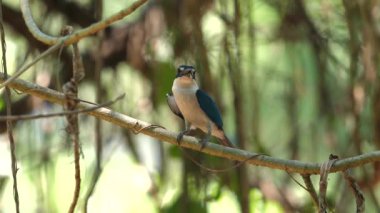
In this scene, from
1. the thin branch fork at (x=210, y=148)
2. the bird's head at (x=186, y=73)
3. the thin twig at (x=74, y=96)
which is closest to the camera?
the thin twig at (x=74, y=96)

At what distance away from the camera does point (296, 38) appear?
500cm

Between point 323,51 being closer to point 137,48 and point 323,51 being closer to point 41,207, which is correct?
point 137,48

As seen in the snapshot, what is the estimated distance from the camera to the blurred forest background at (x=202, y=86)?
13.6 feet

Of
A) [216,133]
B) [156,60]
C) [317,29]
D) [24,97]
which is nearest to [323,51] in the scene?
[317,29]

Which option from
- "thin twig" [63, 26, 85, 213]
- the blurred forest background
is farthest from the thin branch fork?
the blurred forest background

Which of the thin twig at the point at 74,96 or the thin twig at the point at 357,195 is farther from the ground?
the thin twig at the point at 74,96

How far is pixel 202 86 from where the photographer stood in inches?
167

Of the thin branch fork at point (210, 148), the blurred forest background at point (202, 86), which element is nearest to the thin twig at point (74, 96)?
the thin branch fork at point (210, 148)

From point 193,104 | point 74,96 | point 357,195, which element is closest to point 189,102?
point 193,104

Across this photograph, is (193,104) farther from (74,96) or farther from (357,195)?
(74,96)

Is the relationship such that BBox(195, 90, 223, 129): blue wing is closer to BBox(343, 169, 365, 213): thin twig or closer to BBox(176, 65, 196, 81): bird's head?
BBox(176, 65, 196, 81): bird's head

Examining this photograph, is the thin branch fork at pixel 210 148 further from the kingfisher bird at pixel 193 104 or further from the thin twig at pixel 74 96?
the kingfisher bird at pixel 193 104

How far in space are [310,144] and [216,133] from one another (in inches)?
83.6

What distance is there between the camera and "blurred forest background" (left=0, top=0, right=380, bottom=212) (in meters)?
4.13
